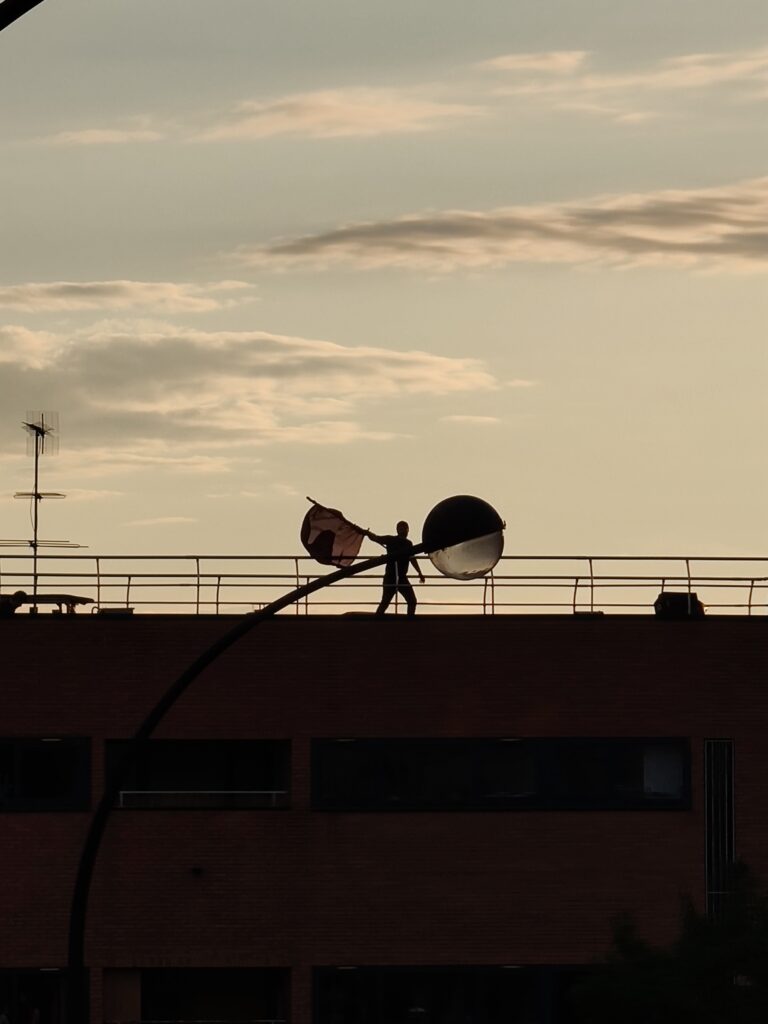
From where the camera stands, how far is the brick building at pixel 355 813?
31.9 metres

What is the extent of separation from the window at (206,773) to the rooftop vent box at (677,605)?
652 centimetres

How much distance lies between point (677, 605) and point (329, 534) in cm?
597

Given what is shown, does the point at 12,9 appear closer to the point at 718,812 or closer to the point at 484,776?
the point at 484,776

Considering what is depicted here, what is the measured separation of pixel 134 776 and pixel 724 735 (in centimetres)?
941

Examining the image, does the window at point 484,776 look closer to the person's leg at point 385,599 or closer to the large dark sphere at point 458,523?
the person's leg at point 385,599

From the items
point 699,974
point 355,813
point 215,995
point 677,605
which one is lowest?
point 215,995

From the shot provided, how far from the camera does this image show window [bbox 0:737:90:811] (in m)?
31.9

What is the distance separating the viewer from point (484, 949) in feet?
106

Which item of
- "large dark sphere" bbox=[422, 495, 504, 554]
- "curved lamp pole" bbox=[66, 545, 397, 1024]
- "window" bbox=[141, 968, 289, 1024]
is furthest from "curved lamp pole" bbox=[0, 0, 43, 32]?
"window" bbox=[141, 968, 289, 1024]

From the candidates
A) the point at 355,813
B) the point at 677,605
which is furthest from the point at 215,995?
the point at 677,605

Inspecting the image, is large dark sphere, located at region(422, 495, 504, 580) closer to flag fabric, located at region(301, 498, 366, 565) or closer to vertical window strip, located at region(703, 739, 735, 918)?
flag fabric, located at region(301, 498, 366, 565)

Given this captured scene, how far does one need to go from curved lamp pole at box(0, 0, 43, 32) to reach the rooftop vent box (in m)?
26.3

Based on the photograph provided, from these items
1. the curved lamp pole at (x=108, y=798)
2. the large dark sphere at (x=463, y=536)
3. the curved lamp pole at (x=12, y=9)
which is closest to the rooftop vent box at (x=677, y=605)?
the curved lamp pole at (x=108, y=798)

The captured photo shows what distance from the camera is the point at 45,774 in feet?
105
